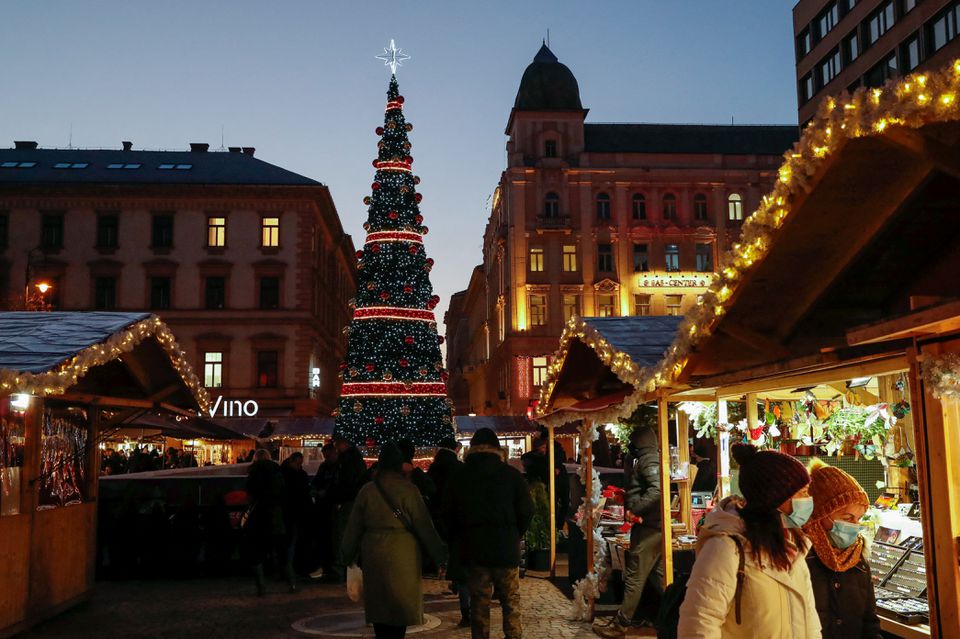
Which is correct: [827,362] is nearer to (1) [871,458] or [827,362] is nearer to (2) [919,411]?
(2) [919,411]

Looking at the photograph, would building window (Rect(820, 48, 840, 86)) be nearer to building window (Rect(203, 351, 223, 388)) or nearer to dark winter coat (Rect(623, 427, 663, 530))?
building window (Rect(203, 351, 223, 388))

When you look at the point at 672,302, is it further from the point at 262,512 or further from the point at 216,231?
the point at 262,512

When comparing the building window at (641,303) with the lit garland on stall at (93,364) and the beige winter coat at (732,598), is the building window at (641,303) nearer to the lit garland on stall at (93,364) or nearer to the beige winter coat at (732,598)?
the lit garland on stall at (93,364)

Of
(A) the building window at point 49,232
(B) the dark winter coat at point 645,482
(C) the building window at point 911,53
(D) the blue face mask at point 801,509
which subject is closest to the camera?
(D) the blue face mask at point 801,509

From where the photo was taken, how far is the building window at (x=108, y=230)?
172 feet

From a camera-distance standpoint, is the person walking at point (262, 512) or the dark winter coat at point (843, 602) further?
the person walking at point (262, 512)

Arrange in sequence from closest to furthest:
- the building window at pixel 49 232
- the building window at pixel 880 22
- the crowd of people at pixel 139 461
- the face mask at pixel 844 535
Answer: the face mask at pixel 844 535
the crowd of people at pixel 139 461
the building window at pixel 880 22
the building window at pixel 49 232

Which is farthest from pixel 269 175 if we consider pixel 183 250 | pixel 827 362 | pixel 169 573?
pixel 827 362

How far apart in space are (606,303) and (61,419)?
48900mm

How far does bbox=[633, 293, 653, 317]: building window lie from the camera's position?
193ft

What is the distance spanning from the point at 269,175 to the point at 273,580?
41560 millimetres

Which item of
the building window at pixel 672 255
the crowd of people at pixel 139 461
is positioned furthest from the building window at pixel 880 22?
the crowd of people at pixel 139 461

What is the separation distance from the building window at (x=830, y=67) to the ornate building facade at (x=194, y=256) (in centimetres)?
2591

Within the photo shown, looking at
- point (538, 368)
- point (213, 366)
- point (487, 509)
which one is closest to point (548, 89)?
point (538, 368)
